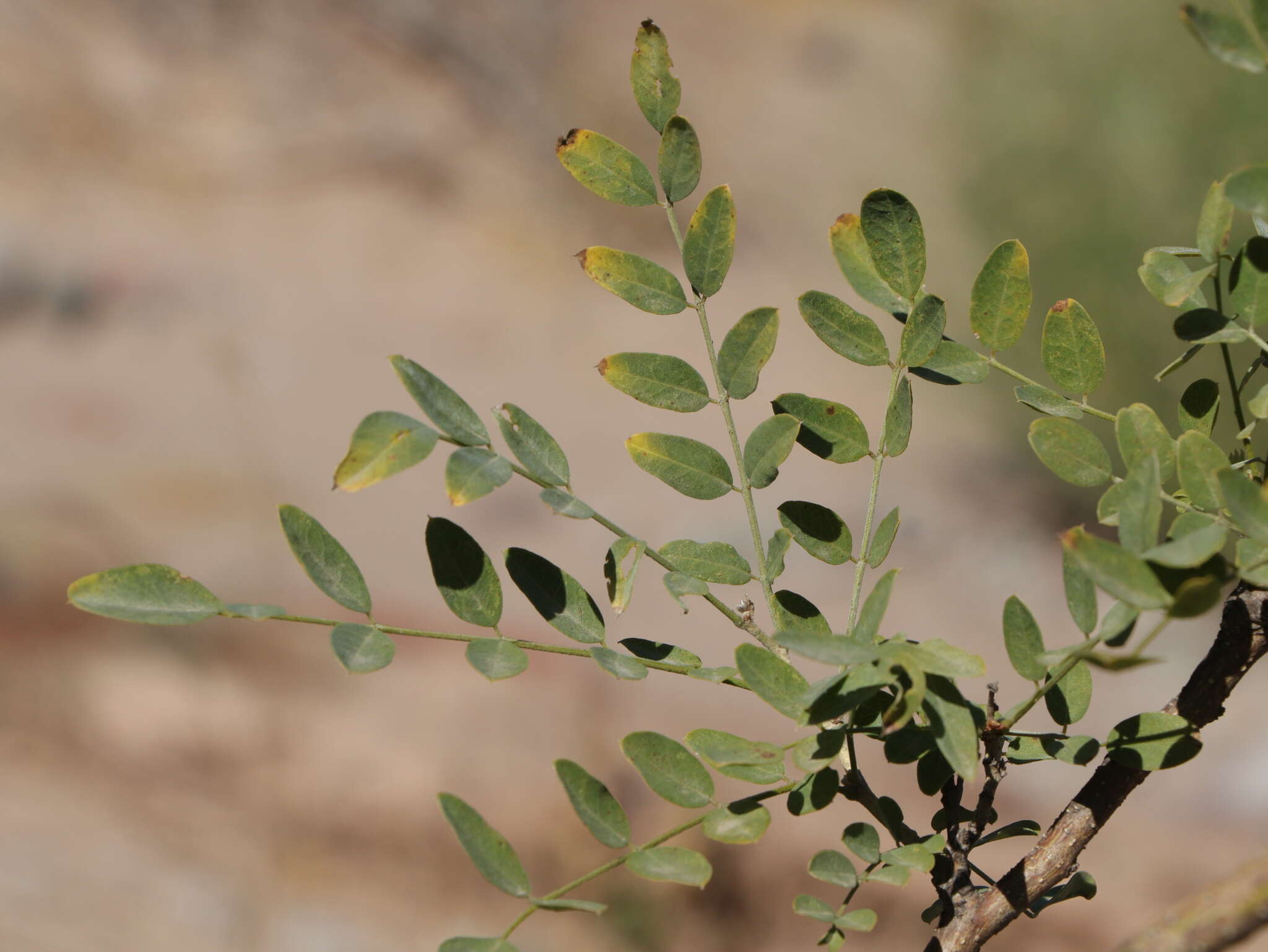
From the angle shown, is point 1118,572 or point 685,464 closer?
point 1118,572

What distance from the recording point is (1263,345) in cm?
28

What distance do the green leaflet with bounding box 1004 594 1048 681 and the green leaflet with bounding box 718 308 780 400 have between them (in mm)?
91

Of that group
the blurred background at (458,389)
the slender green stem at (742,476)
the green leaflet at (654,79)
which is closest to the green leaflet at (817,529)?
the slender green stem at (742,476)

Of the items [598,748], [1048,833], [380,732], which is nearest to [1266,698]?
[598,748]

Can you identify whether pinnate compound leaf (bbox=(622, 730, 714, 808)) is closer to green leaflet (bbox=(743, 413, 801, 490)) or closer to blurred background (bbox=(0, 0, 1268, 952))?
green leaflet (bbox=(743, 413, 801, 490))

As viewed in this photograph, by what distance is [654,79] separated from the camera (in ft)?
0.98

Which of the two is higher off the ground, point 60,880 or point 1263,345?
point 1263,345

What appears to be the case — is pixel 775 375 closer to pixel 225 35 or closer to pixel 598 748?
pixel 598 748

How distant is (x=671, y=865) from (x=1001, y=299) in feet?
0.61

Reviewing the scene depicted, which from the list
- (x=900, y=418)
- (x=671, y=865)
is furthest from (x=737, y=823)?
(x=900, y=418)

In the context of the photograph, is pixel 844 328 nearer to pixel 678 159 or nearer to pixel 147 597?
pixel 678 159

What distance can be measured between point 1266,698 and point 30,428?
2243 mm

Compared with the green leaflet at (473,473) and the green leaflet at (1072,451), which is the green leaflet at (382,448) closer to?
the green leaflet at (473,473)

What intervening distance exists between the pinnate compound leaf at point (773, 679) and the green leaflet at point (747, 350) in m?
0.08
